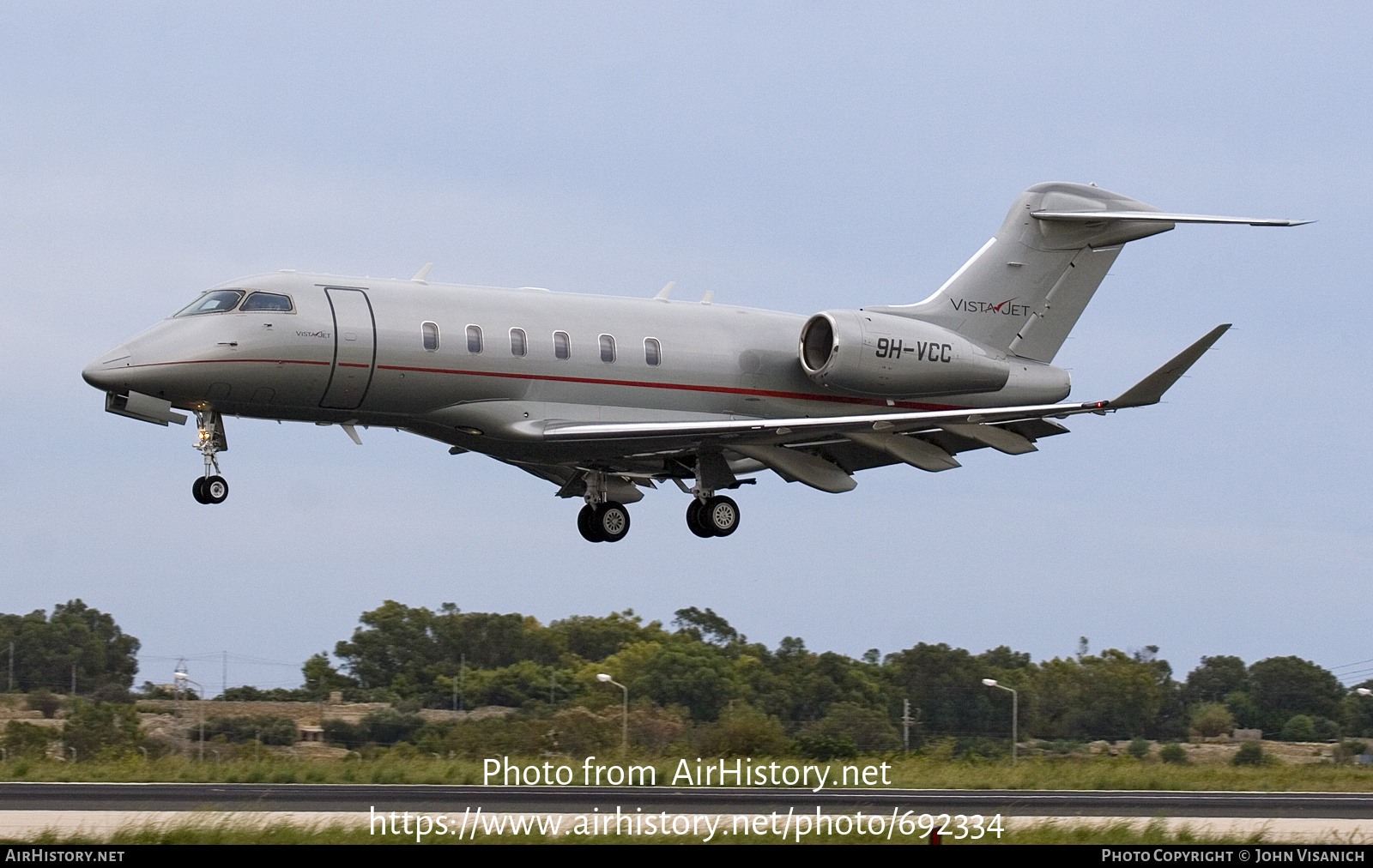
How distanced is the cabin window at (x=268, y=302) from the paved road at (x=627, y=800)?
646 centimetres

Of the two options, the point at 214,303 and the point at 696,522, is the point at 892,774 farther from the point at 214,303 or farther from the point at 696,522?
the point at 214,303

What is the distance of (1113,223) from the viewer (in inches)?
1280

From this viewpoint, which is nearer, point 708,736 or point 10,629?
point 708,736

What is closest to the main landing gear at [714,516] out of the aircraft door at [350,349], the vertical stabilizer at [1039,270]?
the vertical stabilizer at [1039,270]

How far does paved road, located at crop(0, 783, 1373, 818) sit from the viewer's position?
23094mm

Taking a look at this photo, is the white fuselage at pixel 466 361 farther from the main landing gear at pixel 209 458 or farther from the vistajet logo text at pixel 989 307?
the vistajet logo text at pixel 989 307

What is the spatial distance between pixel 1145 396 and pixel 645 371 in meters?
7.27

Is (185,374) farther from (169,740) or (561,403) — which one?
(169,740)

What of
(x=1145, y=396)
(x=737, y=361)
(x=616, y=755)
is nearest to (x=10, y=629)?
(x=616, y=755)

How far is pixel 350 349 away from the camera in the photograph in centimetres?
2545

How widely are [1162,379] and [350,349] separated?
11.0 meters

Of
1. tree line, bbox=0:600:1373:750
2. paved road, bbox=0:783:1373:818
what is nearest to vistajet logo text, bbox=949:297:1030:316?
paved road, bbox=0:783:1373:818

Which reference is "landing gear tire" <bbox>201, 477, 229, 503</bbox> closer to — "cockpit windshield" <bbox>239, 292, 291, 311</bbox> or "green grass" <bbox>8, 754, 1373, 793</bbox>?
"cockpit windshield" <bbox>239, 292, 291, 311</bbox>

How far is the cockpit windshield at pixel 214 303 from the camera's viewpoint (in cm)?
2538
